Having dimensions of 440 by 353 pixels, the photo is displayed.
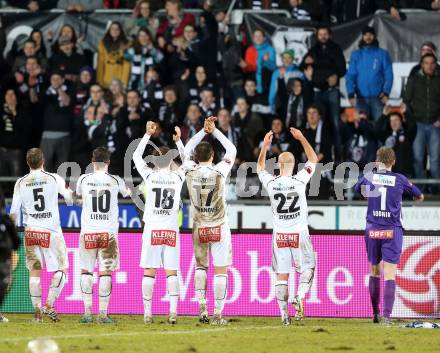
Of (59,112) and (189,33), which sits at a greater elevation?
(189,33)

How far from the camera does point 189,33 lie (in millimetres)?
27297

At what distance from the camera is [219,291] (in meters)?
18.5

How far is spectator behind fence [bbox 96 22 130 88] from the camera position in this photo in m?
27.4

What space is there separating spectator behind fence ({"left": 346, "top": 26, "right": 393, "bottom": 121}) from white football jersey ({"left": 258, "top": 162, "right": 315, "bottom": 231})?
→ 7.94 m

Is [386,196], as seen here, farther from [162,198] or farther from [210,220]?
[162,198]

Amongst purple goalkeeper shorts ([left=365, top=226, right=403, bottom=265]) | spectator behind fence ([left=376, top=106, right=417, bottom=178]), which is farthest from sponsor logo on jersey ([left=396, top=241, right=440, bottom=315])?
spectator behind fence ([left=376, top=106, right=417, bottom=178])

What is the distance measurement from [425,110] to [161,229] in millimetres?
8867

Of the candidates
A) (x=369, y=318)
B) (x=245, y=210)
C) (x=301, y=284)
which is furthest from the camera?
(x=245, y=210)

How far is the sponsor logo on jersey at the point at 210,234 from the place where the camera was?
18.5 m

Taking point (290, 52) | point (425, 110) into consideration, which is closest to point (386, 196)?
point (425, 110)

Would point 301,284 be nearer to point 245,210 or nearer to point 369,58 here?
point 245,210

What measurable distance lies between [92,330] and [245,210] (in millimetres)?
7332

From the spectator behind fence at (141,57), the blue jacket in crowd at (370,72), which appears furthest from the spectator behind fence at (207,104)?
the blue jacket in crowd at (370,72)

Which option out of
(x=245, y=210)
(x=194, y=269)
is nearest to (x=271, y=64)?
(x=245, y=210)
